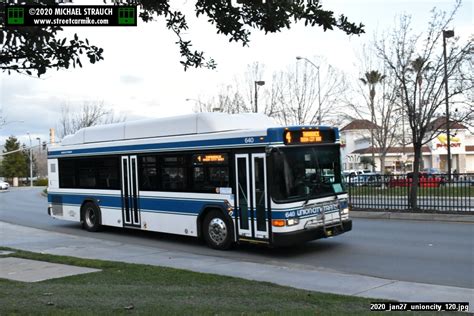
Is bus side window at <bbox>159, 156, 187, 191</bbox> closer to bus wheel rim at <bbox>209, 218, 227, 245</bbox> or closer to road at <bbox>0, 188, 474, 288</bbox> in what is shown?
bus wheel rim at <bbox>209, 218, 227, 245</bbox>

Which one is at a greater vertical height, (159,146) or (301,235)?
(159,146)

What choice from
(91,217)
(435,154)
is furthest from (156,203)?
(435,154)

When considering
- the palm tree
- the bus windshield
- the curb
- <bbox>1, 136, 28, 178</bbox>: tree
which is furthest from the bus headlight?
<bbox>1, 136, 28, 178</bbox>: tree

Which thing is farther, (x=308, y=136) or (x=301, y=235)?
(x=308, y=136)

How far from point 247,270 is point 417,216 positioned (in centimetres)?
995

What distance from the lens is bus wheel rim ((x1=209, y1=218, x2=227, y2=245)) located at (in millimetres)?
12086

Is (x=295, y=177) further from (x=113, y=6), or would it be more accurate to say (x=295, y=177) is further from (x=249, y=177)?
(x=113, y=6)

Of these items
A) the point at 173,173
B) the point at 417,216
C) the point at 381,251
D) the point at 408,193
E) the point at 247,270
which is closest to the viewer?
the point at 247,270

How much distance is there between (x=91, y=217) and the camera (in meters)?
16.8

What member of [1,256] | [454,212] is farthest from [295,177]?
[454,212]

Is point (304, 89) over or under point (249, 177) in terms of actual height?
over

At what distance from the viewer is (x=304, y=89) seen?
35.8m

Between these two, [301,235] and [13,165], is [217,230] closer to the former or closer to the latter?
[301,235]

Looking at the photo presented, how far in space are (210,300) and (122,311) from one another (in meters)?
1.19
